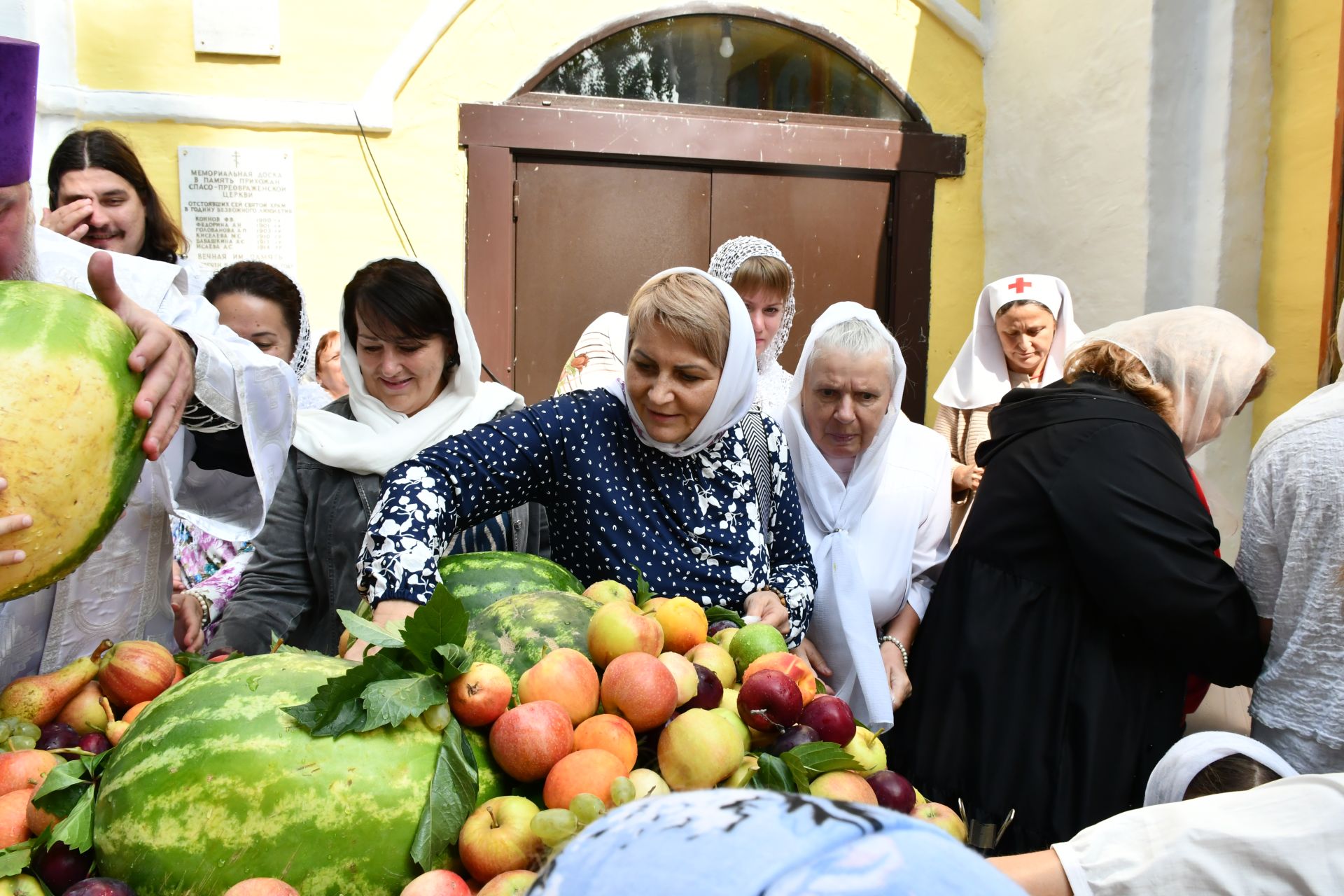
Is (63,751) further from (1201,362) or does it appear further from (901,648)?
(1201,362)

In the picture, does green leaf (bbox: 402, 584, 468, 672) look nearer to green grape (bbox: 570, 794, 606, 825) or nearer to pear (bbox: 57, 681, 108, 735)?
green grape (bbox: 570, 794, 606, 825)

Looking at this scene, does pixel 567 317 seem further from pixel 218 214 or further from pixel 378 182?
pixel 218 214

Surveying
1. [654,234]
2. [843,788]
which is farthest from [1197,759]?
[654,234]

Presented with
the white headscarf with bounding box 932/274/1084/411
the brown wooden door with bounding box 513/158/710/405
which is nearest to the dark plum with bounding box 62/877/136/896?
the white headscarf with bounding box 932/274/1084/411

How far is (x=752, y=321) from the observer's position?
3.56 m

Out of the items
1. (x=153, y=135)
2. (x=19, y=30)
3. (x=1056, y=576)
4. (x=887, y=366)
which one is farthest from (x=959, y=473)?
(x=19, y=30)

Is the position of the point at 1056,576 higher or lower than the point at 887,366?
lower

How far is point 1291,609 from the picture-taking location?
218cm

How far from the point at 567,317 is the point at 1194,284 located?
10.9 ft

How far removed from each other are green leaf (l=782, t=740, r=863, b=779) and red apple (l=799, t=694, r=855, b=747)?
0.06 meters

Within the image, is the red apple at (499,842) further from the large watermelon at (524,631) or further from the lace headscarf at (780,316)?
the lace headscarf at (780,316)

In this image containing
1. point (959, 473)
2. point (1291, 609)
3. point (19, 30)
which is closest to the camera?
point (1291, 609)

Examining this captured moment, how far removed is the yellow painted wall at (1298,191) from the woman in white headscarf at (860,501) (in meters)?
2.22

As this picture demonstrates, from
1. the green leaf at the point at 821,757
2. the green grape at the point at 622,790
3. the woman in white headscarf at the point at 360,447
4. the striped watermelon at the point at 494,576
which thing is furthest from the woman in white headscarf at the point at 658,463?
the green grape at the point at 622,790
